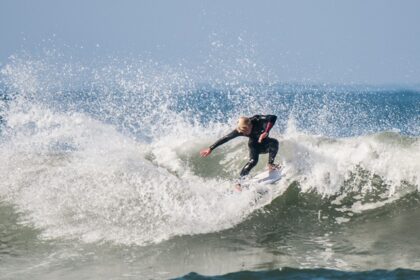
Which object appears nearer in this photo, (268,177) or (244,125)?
(244,125)

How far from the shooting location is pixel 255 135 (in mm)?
10086

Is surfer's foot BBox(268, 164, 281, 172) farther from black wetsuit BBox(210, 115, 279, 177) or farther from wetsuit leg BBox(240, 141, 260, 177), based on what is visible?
wetsuit leg BBox(240, 141, 260, 177)

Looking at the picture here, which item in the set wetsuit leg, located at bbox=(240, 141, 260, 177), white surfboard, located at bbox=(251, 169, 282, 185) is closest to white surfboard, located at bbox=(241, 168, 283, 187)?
white surfboard, located at bbox=(251, 169, 282, 185)

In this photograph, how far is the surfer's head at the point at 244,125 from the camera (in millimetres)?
9812

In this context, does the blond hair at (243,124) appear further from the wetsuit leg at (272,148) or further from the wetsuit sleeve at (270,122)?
the wetsuit leg at (272,148)

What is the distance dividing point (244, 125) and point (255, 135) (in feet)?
1.17

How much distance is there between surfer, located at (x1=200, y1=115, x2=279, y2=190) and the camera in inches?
385

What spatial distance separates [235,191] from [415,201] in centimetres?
309

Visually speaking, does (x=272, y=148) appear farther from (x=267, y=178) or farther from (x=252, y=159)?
(x=267, y=178)

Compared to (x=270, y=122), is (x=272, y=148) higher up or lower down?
lower down

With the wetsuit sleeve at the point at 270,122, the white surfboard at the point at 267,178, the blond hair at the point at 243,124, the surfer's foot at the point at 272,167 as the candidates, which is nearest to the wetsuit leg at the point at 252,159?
the white surfboard at the point at 267,178

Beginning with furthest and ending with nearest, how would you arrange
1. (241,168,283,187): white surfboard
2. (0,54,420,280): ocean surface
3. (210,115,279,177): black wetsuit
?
(241,168,283,187): white surfboard, (210,115,279,177): black wetsuit, (0,54,420,280): ocean surface

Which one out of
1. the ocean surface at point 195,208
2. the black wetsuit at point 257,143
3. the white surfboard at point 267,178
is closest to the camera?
the ocean surface at point 195,208

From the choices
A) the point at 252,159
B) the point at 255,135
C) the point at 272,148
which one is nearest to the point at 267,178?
the point at 252,159
